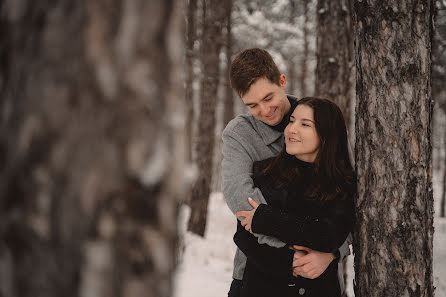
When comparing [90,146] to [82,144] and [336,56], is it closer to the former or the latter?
[82,144]

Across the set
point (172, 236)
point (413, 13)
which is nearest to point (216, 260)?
point (413, 13)

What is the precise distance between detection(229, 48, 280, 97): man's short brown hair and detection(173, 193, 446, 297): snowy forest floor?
154 centimetres

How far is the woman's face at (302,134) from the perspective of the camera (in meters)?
2.04

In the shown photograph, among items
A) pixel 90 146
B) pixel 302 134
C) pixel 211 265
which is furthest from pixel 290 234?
pixel 211 265

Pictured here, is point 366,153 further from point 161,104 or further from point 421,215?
point 161,104

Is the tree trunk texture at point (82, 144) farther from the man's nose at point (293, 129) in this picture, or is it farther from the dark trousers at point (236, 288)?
the dark trousers at point (236, 288)

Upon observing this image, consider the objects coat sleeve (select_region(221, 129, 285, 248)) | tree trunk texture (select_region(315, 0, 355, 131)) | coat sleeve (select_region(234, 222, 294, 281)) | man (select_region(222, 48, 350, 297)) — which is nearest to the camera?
coat sleeve (select_region(234, 222, 294, 281))

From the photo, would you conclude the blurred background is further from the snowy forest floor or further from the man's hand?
the snowy forest floor

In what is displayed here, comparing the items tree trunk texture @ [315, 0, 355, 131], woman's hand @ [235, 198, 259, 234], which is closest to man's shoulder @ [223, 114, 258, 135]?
woman's hand @ [235, 198, 259, 234]

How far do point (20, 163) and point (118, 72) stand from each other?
0.26m

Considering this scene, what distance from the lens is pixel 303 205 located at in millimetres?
2002

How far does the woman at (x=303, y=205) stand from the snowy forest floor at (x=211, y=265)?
870 millimetres

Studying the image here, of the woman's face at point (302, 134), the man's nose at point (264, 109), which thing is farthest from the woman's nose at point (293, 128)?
the man's nose at point (264, 109)

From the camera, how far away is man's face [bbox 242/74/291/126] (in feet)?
7.72
